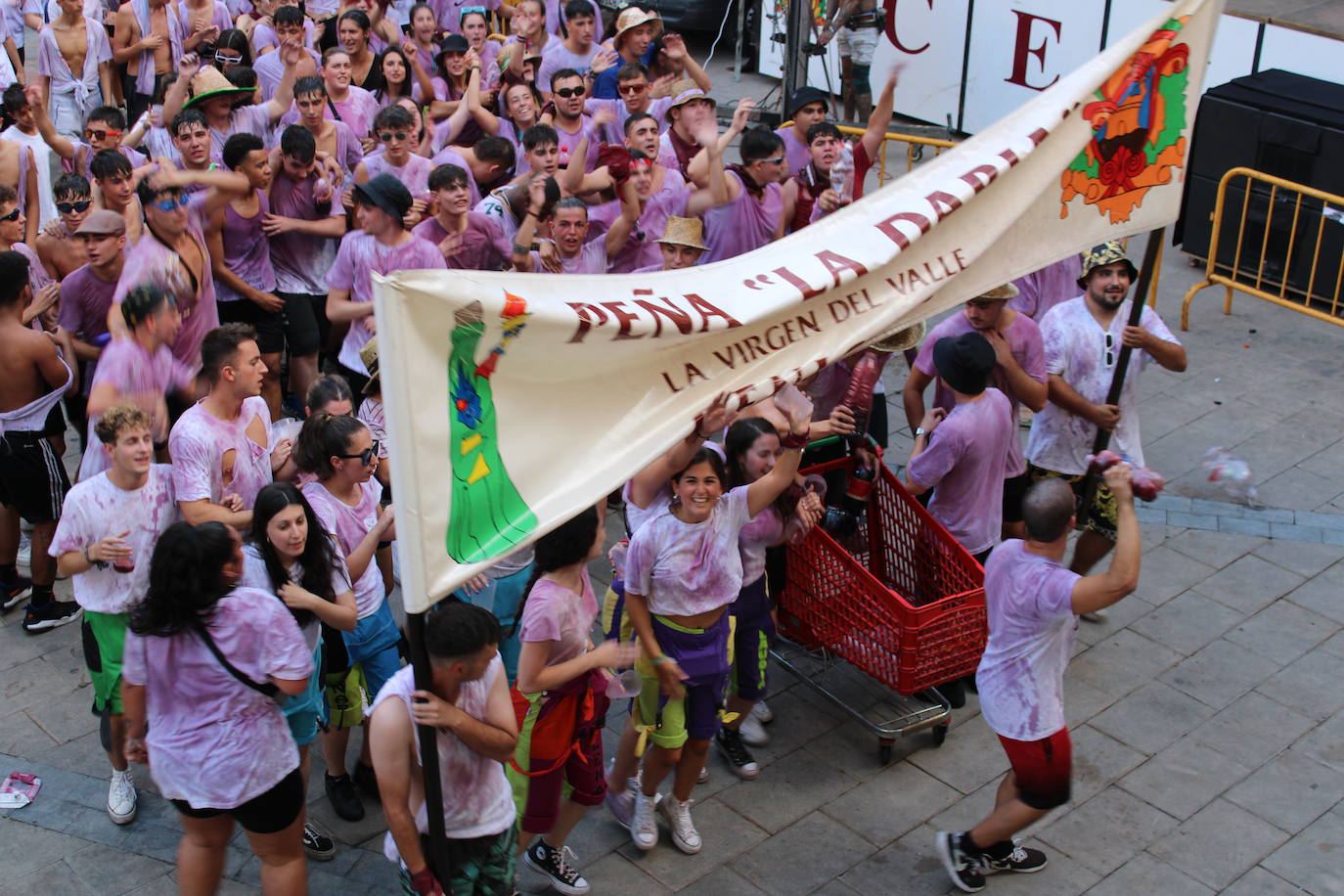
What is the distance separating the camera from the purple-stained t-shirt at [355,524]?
5.25 meters

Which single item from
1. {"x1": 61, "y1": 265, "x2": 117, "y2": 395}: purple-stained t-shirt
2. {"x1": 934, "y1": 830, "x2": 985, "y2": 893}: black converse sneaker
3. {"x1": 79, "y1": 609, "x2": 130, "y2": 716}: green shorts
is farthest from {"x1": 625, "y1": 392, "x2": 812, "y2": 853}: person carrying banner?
{"x1": 61, "y1": 265, "x2": 117, "y2": 395}: purple-stained t-shirt

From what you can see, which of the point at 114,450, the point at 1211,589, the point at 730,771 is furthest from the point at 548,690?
the point at 1211,589

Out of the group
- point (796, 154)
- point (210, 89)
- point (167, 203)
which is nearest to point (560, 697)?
point (167, 203)

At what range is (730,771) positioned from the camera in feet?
19.5

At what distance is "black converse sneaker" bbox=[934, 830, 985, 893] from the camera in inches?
205

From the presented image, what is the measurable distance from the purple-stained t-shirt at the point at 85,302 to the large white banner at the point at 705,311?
150 inches

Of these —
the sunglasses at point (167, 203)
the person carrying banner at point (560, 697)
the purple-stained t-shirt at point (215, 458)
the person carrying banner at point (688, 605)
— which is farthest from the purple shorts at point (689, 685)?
the sunglasses at point (167, 203)

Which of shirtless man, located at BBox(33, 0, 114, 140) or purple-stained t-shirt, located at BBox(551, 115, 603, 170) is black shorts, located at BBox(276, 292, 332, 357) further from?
shirtless man, located at BBox(33, 0, 114, 140)

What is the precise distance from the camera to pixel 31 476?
22.0 feet

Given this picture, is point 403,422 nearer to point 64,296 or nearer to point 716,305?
point 716,305

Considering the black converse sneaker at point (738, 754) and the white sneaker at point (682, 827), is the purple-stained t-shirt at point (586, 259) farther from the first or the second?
the white sneaker at point (682, 827)

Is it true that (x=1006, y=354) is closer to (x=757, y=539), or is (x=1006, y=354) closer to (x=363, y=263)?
(x=757, y=539)

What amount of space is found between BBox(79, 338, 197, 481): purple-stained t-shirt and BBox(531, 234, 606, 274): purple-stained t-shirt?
2.10 metres

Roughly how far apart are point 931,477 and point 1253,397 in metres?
3.91
